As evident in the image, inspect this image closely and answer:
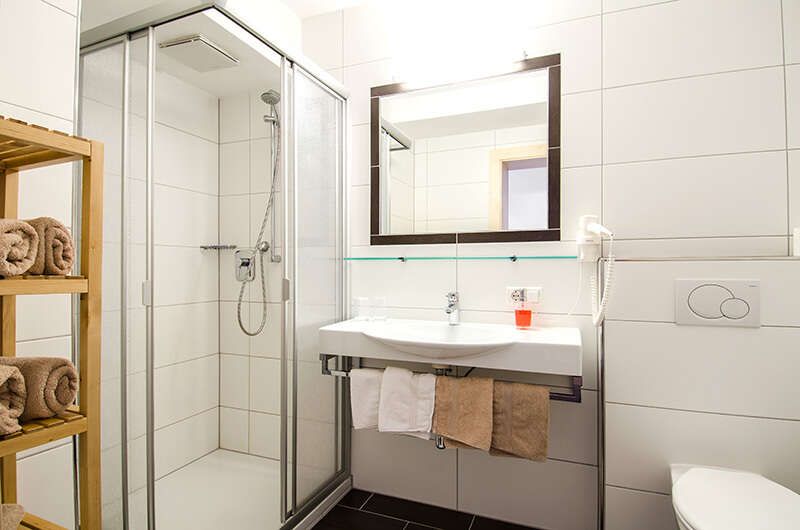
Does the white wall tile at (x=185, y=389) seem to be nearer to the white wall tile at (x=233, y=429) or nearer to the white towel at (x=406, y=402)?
the white wall tile at (x=233, y=429)

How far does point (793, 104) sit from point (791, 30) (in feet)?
0.86

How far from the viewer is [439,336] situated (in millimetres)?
1767

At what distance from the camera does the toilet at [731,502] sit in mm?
1055

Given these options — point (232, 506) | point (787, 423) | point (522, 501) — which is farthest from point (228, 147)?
point (787, 423)

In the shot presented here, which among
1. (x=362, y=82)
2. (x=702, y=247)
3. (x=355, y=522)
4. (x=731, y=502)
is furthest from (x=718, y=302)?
(x=362, y=82)

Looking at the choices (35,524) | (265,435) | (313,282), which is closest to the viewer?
(35,524)

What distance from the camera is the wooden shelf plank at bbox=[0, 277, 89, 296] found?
79 centimetres

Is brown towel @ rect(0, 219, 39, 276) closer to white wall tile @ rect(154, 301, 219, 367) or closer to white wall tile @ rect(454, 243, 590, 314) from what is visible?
white wall tile @ rect(154, 301, 219, 367)

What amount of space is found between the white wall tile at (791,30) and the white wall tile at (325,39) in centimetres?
179

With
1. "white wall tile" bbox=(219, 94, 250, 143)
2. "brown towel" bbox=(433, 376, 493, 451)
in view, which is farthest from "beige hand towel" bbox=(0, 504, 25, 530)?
"white wall tile" bbox=(219, 94, 250, 143)

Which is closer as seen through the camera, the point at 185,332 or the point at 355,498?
the point at 355,498

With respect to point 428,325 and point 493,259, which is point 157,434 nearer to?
point 428,325

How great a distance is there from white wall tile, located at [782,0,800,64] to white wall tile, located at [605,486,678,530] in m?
1.59

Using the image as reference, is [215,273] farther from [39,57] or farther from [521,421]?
[521,421]
